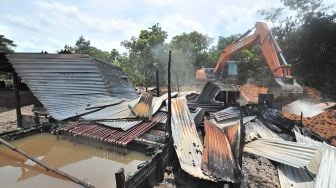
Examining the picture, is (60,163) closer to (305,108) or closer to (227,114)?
(227,114)

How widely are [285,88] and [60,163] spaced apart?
10081 millimetres

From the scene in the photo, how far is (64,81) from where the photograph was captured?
1180 cm

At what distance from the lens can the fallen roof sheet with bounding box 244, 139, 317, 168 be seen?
7.13 meters

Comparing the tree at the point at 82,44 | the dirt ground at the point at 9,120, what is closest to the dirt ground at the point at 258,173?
the dirt ground at the point at 9,120

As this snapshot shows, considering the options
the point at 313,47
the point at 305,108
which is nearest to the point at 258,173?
the point at 305,108

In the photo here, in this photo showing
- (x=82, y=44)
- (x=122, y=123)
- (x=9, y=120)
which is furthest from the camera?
(x=82, y=44)

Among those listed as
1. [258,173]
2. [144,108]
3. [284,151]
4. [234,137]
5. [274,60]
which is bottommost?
[258,173]

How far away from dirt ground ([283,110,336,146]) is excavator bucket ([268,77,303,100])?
3.89 ft

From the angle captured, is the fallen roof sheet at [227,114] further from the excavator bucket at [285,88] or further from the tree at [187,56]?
the tree at [187,56]

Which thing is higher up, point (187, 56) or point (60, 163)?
point (187, 56)

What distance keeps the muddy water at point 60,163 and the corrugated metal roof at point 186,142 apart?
1282 millimetres

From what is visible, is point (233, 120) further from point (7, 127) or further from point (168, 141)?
point (7, 127)

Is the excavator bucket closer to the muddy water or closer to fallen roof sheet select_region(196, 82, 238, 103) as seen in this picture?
fallen roof sheet select_region(196, 82, 238, 103)

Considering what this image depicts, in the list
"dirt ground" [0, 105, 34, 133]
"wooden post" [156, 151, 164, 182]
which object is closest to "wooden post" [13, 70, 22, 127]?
"dirt ground" [0, 105, 34, 133]
